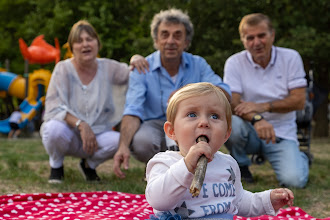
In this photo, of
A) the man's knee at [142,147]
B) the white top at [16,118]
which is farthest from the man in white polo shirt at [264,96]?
the white top at [16,118]

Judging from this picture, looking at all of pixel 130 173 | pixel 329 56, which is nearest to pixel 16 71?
pixel 329 56

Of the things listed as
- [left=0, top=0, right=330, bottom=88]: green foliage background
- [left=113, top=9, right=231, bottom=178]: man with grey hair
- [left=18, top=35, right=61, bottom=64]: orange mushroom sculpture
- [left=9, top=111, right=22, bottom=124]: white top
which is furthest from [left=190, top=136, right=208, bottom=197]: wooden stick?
[left=18, top=35, right=61, bottom=64]: orange mushroom sculpture

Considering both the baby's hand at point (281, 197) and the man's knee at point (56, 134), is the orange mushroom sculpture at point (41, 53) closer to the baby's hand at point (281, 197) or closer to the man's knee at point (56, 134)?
the man's knee at point (56, 134)

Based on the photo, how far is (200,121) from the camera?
1.77 meters

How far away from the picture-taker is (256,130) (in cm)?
402

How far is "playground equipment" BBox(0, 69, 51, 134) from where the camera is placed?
1051 cm

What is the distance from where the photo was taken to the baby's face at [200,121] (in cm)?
177

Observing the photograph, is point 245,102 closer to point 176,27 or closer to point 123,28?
point 176,27

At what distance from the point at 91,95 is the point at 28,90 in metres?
7.12

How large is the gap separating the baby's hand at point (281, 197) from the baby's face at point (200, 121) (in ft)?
1.31

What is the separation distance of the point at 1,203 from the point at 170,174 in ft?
5.59

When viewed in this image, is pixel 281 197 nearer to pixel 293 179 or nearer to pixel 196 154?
pixel 196 154

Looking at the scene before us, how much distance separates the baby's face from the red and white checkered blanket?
101cm

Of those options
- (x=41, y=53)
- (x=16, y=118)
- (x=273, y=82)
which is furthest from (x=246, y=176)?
(x=41, y=53)
